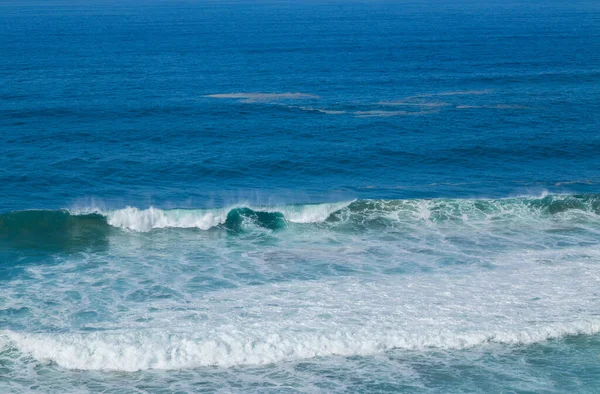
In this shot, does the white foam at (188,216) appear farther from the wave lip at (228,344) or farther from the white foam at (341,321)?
the wave lip at (228,344)

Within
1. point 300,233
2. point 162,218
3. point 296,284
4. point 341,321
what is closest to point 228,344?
point 341,321

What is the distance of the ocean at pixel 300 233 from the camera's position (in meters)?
20.8

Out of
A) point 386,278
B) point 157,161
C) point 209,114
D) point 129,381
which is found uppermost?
point 209,114

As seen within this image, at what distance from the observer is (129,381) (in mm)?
19828

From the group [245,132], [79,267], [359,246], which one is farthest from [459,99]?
[79,267]

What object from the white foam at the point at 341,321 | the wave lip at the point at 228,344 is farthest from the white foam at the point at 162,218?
the wave lip at the point at 228,344

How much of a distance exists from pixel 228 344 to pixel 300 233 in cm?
1017

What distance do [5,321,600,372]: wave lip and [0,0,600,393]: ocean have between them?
65 millimetres

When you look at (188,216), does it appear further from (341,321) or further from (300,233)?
(341,321)

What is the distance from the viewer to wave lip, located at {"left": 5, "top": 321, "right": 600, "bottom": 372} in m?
20.7

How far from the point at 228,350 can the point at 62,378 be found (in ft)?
14.3

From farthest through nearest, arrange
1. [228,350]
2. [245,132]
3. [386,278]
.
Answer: [245,132], [386,278], [228,350]

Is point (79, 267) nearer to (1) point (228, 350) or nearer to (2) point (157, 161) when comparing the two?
(1) point (228, 350)

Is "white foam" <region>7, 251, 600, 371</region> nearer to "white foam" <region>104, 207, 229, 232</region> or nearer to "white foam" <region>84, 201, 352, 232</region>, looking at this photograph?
"white foam" <region>84, 201, 352, 232</region>
